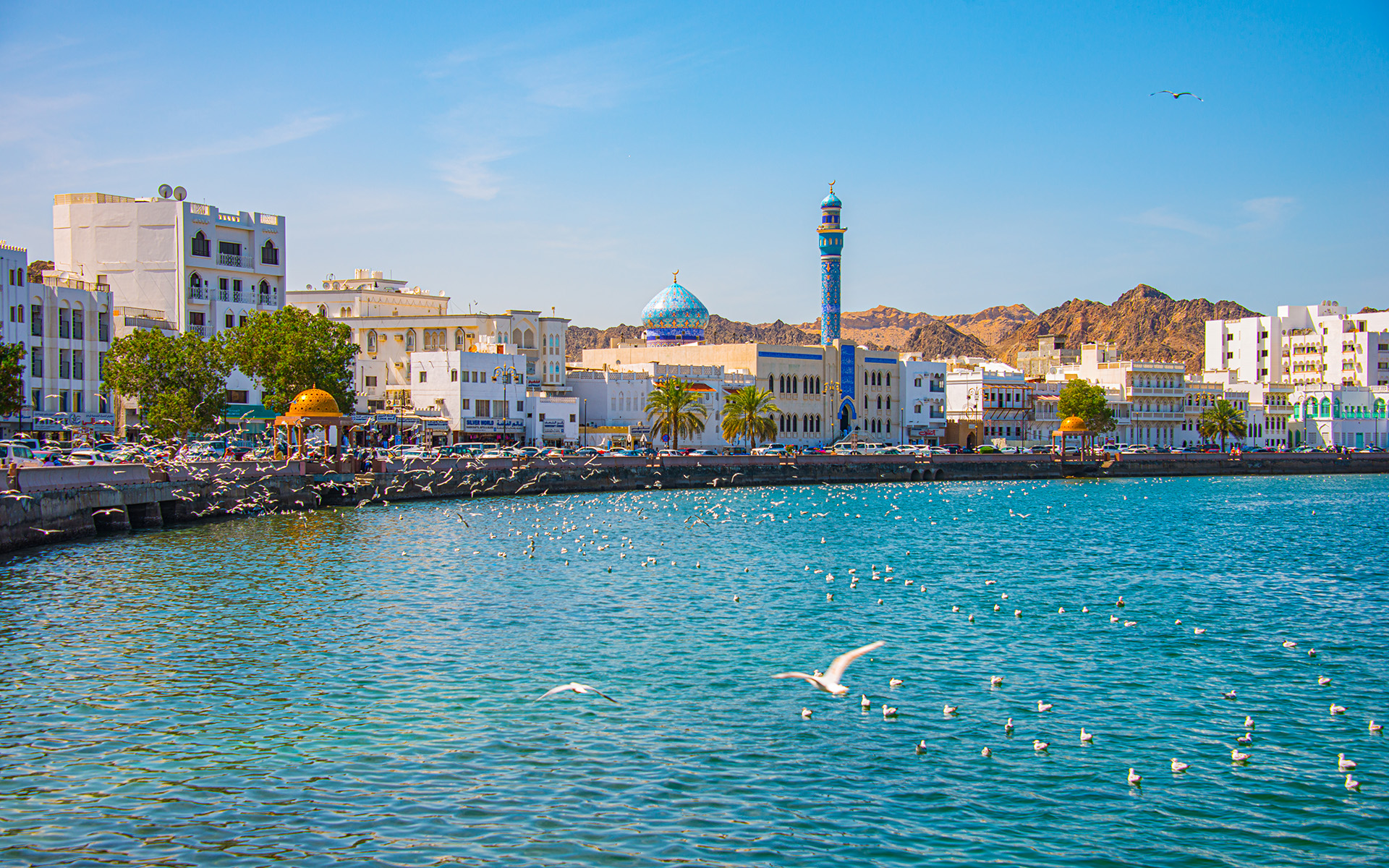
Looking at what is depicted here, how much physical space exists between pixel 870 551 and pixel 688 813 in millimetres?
29629

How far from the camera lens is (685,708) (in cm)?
1956

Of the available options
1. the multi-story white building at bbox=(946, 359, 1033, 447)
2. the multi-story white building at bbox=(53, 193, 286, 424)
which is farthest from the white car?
the multi-story white building at bbox=(946, 359, 1033, 447)

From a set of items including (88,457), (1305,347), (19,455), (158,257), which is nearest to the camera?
(19,455)

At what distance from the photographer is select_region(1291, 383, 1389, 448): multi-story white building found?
139m

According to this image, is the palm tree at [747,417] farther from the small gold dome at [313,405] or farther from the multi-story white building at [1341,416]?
the multi-story white building at [1341,416]

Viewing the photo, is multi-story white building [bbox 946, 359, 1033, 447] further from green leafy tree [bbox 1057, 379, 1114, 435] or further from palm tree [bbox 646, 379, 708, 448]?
palm tree [bbox 646, 379, 708, 448]

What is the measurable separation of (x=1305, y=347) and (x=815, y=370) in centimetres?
7676

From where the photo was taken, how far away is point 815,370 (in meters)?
113

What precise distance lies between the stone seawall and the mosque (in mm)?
17690

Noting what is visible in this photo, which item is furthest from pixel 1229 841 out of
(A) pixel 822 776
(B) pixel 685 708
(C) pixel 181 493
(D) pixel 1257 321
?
(D) pixel 1257 321

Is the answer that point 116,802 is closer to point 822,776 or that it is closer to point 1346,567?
point 822,776

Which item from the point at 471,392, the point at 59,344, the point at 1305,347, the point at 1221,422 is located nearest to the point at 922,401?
the point at 1221,422

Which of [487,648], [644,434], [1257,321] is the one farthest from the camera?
[1257,321]

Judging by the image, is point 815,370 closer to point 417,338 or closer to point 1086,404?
point 1086,404
